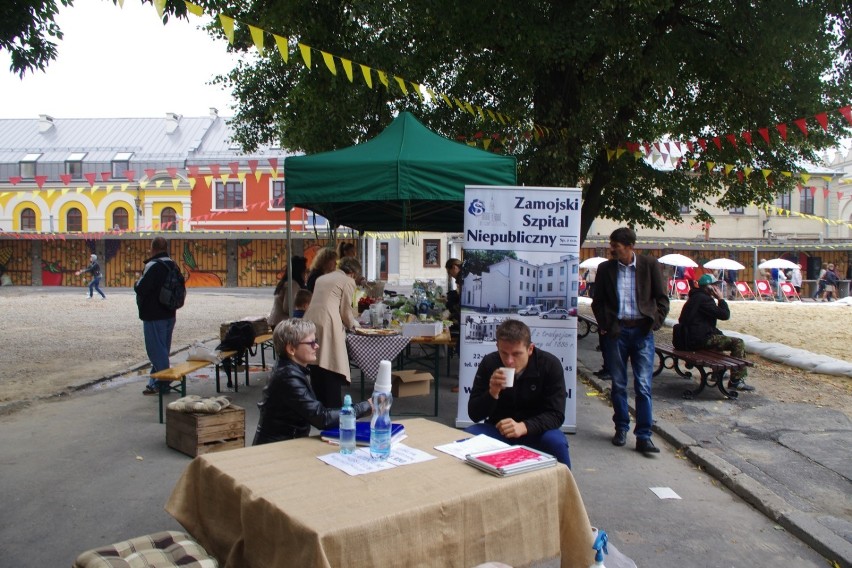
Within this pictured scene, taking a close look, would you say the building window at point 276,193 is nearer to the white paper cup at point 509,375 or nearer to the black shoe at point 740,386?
the black shoe at point 740,386

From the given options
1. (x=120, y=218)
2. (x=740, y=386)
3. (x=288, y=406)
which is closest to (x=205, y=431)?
(x=288, y=406)

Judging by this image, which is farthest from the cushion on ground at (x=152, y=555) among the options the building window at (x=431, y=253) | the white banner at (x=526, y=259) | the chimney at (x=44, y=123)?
the chimney at (x=44, y=123)

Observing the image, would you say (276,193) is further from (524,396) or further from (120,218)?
(524,396)

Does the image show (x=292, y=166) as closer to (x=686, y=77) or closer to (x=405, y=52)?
(x=405, y=52)

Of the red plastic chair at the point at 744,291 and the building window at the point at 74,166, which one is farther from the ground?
the building window at the point at 74,166

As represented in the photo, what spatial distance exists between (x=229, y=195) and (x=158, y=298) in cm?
3716

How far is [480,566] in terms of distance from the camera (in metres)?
2.35

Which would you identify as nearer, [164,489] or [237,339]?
[164,489]

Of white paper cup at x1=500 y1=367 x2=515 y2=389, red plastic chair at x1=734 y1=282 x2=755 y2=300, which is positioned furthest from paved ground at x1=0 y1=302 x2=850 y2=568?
red plastic chair at x1=734 y1=282 x2=755 y2=300

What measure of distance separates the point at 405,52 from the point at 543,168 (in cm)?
310

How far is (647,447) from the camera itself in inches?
231

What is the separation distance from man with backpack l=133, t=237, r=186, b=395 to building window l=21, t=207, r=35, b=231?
43.8 meters

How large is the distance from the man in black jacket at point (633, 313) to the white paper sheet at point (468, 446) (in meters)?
3.09

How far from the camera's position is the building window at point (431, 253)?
4166cm
